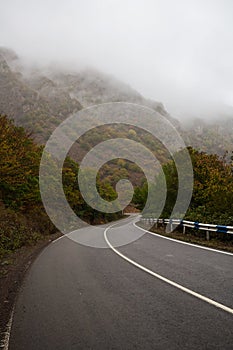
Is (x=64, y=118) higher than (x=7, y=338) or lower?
higher

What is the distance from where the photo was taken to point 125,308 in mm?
Result: 5082

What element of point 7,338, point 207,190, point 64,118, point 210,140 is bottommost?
point 7,338

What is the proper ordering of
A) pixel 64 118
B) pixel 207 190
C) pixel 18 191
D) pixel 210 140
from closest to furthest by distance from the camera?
pixel 18 191, pixel 207 190, pixel 210 140, pixel 64 118

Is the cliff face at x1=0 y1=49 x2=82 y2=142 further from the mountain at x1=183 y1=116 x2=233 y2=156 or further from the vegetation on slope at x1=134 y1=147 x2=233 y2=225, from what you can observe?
the vegetation on slope at x1=134 y1=147 x2=233 y2=225

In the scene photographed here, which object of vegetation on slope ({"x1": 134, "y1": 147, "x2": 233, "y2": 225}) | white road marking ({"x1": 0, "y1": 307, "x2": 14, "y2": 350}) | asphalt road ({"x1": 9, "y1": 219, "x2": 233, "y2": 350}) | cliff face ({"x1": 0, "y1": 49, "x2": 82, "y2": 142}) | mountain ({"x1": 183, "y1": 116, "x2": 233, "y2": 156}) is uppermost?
cliff face ({"x1": 0, "y1": 49, "x2": 82, "y2": 142})

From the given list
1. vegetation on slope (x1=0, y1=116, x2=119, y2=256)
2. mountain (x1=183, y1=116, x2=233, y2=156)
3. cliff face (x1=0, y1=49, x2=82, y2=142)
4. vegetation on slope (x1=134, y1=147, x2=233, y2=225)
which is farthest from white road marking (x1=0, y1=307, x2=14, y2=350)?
cliff face (x1=0, y1=49, x2=82, y2=142)

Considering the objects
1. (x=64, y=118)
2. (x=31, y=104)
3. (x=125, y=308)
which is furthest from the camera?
(x=31, y=104)

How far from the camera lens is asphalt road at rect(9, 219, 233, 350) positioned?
12.7ft

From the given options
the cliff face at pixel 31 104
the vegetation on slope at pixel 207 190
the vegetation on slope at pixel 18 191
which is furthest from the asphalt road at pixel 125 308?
the cliff face at pixel 31 104

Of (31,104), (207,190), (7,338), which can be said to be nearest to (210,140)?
(31,104)

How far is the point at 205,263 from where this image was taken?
8.88 metres

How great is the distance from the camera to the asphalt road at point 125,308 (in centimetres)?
387

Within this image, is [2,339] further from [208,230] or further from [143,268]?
[208,230]

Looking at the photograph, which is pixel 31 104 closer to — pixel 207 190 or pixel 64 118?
pixel 64 118
